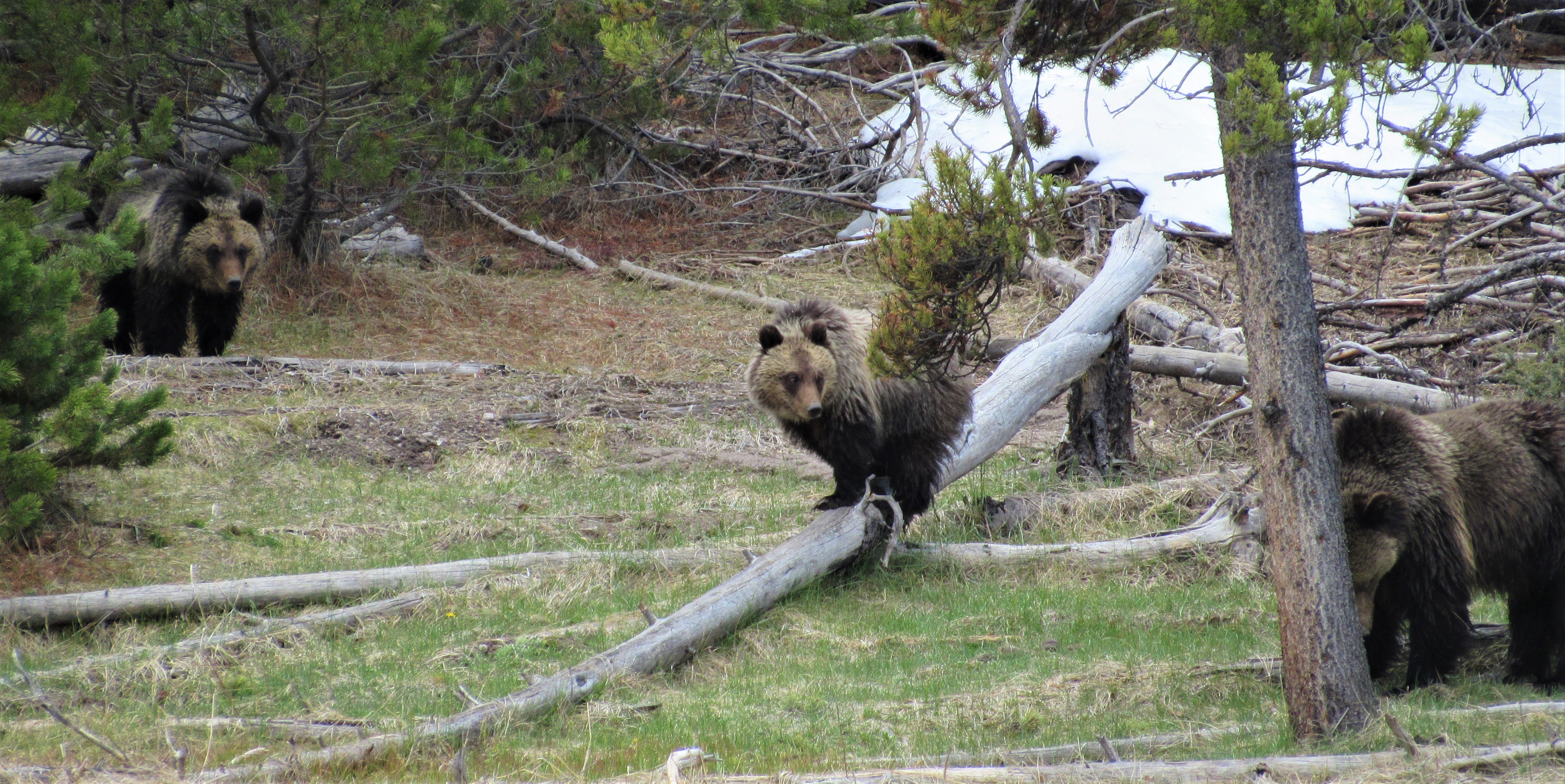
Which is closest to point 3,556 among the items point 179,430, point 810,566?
point 179,430

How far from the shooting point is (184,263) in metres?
13.4

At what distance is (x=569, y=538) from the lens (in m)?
9.19

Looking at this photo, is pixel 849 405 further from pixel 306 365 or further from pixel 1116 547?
pixel 306 365

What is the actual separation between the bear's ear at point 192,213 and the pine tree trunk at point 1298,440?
38.2 feet

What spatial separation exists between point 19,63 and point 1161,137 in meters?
15.5

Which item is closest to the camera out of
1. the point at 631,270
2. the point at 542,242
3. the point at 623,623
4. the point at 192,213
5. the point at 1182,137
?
the point at 623,623

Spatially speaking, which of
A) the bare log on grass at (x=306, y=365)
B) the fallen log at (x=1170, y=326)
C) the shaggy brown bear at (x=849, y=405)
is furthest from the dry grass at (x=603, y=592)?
the shaggy brown bear at (x=849, y=405)

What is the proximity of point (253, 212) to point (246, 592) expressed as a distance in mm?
7509

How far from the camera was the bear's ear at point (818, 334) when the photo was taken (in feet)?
27.3

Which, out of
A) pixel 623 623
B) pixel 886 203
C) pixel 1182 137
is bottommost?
pixel 623 623

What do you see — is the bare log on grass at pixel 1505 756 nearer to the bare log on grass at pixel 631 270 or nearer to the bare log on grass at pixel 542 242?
the bare log on grass at pixel 631 270

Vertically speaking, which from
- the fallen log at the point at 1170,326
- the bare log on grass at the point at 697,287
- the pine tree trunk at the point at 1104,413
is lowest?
the pine tree trunk at the point at 1104,413

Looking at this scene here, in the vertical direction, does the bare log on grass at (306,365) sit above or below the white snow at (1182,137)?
below

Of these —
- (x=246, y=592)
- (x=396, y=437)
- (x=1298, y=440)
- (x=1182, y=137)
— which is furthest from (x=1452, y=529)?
(x=1182, y=137)
